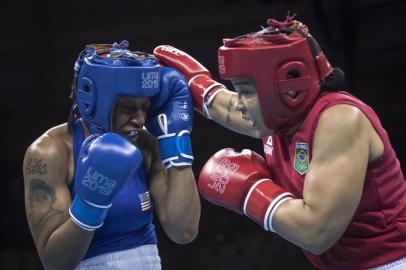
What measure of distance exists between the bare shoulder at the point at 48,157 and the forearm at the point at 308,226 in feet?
2.48

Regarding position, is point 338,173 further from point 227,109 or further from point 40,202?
point 40,202

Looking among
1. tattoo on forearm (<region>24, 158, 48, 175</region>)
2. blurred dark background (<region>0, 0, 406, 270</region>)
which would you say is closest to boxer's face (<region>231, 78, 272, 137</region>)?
tattoo on forearm (<region>24, 158, 48, 175</region>)

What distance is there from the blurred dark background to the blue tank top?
114 inches

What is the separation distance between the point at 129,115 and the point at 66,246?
0.48 metres

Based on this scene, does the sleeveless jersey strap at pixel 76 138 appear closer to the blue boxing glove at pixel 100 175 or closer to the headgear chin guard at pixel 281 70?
the blue boxing glove at pixel 100 175

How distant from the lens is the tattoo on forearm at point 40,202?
8.16 feet

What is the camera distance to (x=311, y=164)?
2227 mm

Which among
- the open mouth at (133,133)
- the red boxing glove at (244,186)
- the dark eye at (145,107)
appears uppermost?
the dark eye at (145,107)

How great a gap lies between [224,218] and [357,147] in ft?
11.6

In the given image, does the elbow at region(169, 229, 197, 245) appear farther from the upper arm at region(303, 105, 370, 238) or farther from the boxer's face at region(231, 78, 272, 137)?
the upper arm at region(303, 105, 370, 238)

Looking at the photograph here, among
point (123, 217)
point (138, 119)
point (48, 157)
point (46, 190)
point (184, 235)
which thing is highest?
point (138, 119)

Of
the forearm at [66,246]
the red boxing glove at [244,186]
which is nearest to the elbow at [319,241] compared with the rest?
the red boxing glove at [244,186]

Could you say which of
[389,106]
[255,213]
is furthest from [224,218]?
[255,213]

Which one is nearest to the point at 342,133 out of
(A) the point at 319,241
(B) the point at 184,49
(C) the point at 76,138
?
(A) the point at 319,241
